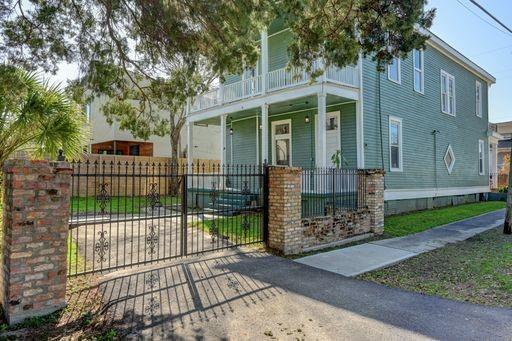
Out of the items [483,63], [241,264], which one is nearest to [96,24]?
[241,264]

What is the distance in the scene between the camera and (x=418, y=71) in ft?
51.1

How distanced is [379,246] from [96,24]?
8312 mm

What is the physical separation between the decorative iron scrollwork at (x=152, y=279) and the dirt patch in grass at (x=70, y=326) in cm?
78

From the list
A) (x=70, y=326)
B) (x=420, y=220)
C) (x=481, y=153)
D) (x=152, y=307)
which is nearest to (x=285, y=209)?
(x=152, y=307)

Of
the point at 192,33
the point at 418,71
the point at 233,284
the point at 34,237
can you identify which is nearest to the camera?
the point at 34,237

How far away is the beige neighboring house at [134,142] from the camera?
2309 centimetres

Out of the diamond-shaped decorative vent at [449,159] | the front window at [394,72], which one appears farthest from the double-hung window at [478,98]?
the front window at [394,72]

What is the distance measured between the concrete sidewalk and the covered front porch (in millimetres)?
3164

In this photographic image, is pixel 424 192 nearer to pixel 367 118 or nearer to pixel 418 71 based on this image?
pixel 367 118

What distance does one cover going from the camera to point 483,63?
20906 millimetres

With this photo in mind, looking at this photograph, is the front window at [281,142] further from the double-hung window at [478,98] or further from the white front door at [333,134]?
the double-hung window at [478,98]

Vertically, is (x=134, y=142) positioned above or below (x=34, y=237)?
above

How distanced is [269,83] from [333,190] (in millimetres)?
5701

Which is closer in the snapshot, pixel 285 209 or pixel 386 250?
pixel 285 209
